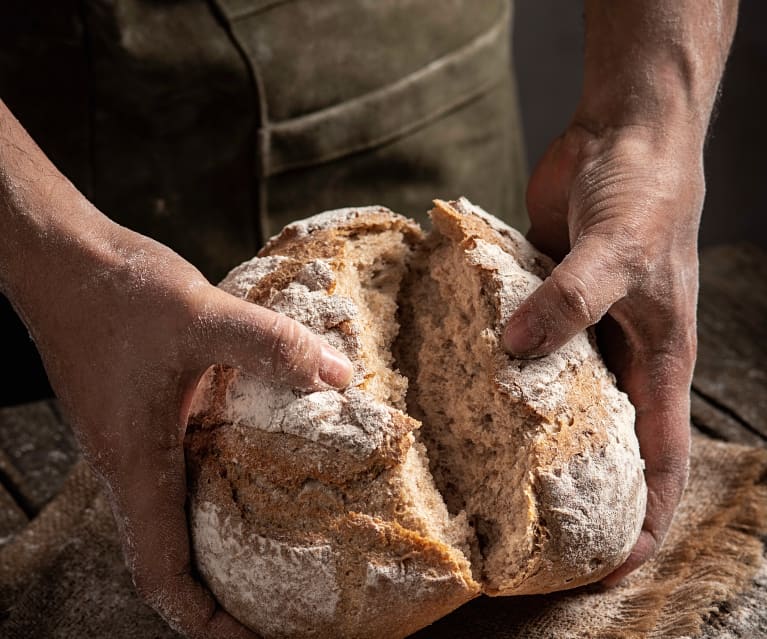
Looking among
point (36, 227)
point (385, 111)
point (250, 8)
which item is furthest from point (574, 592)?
point (250, 8)

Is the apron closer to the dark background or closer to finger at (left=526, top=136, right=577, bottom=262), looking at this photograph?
finger at (left=526, top=136, right=577, bottom=262)

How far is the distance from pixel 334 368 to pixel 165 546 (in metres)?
0.43

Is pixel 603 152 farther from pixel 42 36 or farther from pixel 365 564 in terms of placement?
pixel 42 36

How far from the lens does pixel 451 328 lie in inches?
68.1

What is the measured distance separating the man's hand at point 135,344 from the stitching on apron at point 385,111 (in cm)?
76

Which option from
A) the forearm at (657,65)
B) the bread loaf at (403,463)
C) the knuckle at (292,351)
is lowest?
the bread loaf at (403,463)

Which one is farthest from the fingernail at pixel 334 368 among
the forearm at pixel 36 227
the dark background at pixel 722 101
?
the dark background at pixel 722 101

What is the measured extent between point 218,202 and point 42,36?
56 cm

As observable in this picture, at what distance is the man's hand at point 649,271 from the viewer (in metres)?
1.67

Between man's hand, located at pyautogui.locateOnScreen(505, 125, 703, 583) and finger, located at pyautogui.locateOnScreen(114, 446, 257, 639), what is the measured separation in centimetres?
74

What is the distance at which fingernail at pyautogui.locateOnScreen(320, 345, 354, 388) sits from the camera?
4.83 feet

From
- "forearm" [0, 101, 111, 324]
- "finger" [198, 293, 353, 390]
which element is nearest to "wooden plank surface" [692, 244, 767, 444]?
"finger" [198, 293, 353, 390]

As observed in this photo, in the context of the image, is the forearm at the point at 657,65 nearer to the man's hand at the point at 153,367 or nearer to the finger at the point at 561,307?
the finger at the point at 561,307

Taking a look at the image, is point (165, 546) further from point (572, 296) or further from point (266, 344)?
point (572, 296)
